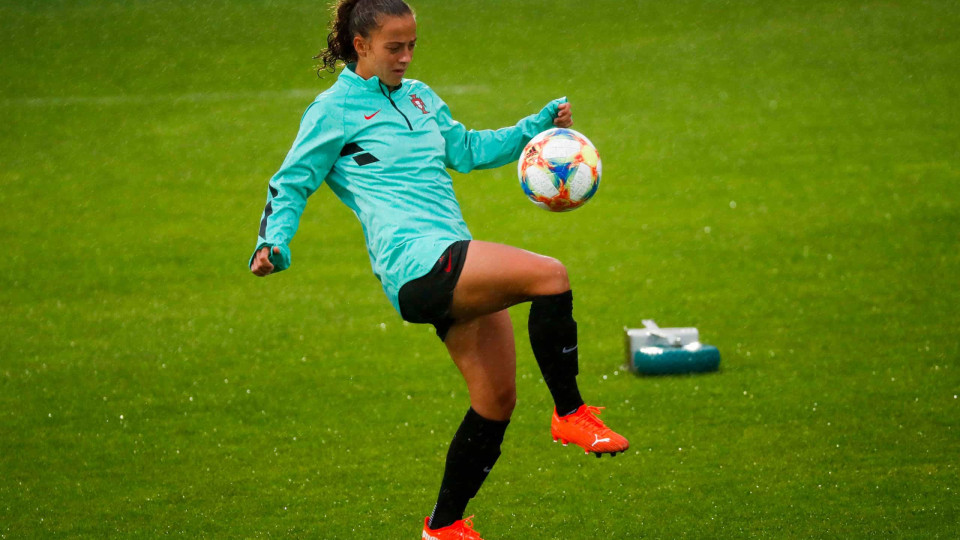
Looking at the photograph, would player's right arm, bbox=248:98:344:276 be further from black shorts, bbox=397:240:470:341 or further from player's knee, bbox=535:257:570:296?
player's knee, bbox=535:257:570:296

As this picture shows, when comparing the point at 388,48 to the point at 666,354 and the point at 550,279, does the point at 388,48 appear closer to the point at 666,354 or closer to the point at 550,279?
the point at 550,279

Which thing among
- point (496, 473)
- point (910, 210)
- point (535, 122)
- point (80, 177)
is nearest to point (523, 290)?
point (535, 122)

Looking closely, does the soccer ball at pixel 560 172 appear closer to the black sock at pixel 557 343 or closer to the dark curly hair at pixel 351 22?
the black sock at pixel 557 343

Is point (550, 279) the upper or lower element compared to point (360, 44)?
lower

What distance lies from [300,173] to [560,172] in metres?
1.10

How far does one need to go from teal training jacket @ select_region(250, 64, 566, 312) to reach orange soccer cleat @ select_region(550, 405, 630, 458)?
856mm

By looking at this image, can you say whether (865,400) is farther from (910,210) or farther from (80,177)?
(80,177)

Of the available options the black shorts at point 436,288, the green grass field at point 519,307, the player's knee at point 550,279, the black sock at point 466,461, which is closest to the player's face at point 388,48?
the black shorts at point 436,288

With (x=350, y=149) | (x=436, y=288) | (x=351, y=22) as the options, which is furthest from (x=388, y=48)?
(x=436, y=288)

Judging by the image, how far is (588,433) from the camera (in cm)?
451

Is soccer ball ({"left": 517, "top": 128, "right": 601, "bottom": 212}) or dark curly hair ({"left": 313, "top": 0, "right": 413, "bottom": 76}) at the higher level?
dark curly hair ({"left": 313, "top": 0, "right": 413, "bottom": 76})

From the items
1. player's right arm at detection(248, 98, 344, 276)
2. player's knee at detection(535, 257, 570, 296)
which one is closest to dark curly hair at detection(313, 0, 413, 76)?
player's right arm at detection(248, 98, 344, 276)

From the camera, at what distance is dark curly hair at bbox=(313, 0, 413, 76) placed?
464 centimetres

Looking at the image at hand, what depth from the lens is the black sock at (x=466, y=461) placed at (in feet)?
16.0
